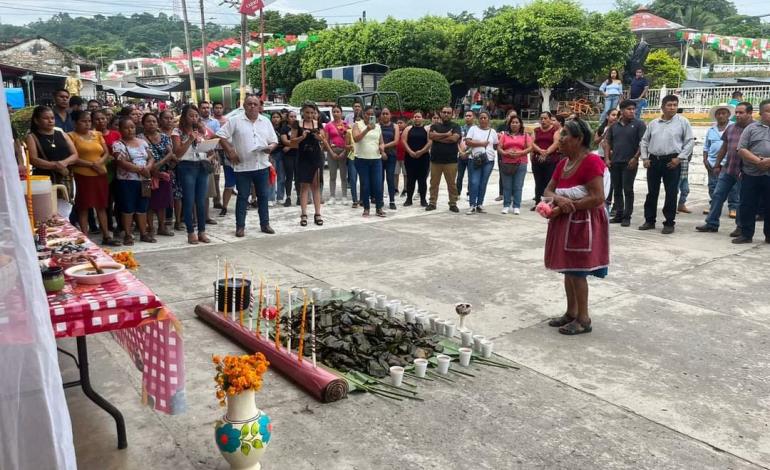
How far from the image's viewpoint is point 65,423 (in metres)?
2.11

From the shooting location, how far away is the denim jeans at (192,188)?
7.40 metres

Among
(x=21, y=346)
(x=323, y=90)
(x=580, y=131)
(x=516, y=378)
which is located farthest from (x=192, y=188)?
(x=323, y=90)

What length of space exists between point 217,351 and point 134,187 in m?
3.74

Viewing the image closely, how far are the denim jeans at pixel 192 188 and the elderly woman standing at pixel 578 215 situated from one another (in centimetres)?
461

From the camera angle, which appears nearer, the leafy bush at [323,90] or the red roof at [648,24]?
the leafy bush at [323,90]

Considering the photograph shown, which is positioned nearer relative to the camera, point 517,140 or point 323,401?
point 323,401

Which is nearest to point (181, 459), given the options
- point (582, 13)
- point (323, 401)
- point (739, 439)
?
point (323, 401)

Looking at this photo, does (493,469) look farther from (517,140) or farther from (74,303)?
(517,140)

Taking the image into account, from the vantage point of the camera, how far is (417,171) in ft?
34.4

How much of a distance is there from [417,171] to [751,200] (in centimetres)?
501

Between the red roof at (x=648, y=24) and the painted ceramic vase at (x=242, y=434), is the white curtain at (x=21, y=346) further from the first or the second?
the red roof at (x=648, y=24)

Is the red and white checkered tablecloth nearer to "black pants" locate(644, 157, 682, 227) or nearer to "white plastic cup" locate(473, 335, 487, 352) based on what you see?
"white plastic cup" locate(473, 335, 487, 352)

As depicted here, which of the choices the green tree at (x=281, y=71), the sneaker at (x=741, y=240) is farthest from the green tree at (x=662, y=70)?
the sneaker at (x=741, y=240)

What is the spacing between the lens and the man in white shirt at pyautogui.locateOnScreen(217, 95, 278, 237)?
A: 297 inches
